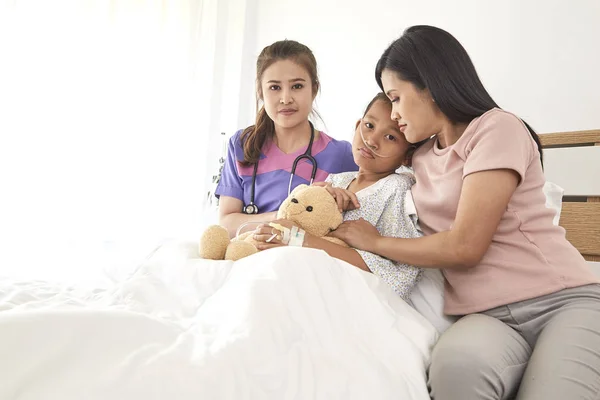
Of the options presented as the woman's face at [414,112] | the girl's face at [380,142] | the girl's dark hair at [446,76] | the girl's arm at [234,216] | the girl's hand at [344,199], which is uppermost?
the girl's dark hair at [446,76]

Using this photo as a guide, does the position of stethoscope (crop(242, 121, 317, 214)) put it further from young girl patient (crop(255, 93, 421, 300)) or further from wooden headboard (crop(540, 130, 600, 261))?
wooden headboard (crop(540, 130, 600, 261))

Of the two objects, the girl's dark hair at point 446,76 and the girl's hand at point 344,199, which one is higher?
the girl's dark hair at point 446,76

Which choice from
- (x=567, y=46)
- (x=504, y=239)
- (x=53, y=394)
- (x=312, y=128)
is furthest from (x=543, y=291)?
(x=567, y=46)

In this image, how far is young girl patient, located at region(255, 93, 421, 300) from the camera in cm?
124

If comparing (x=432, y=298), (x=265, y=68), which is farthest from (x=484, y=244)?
(x=265, y=68)

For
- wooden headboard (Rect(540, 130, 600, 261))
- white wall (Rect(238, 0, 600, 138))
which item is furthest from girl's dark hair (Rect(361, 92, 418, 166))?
white wall (Rect(238, 0, 600, 138))

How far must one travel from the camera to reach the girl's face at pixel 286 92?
1.79 meters

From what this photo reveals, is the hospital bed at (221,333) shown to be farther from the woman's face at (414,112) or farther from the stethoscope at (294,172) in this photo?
the stethoscope at (294,172)

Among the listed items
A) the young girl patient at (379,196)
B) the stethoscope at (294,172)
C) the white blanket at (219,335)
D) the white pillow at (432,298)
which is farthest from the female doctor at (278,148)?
the white blanket at (219,335)

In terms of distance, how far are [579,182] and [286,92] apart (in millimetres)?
1037

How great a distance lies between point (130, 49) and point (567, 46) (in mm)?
2414

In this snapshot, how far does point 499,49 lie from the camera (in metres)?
2.24

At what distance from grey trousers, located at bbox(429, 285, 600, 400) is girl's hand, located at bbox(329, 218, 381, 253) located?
11.5 inches

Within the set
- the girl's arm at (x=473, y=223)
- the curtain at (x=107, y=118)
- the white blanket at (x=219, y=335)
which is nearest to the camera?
the white blanket at (x=219, y=335)
